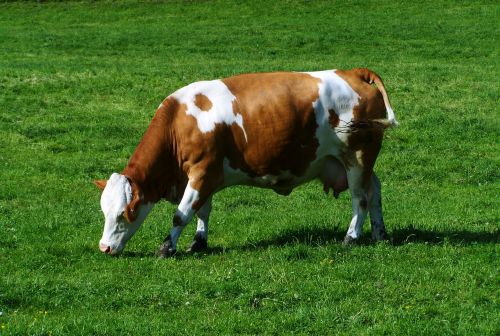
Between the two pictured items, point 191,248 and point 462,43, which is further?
point 462,43

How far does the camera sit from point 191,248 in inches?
498

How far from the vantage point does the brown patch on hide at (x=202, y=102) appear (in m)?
12.4

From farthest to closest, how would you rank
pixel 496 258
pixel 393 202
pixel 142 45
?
pixel 142 45, pixel 393 202, pixel 496 258

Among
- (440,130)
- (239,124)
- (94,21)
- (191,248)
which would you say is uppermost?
(239,124)

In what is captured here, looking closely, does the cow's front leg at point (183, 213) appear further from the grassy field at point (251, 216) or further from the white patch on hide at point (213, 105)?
the white patch on hide at point (213, 105)

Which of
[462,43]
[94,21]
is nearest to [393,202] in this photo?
[462,43]

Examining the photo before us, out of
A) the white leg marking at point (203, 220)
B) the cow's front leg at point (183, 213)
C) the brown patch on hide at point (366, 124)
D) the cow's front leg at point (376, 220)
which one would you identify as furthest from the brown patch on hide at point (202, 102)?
the cow's front leg at point (376, 220)

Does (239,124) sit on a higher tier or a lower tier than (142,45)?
higher

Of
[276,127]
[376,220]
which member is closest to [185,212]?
[276,127]

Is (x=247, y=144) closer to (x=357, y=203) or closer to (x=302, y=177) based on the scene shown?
(x=302, y=177)

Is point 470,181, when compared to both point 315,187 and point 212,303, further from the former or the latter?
point 212,303

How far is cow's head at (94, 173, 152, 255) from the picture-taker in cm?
1211

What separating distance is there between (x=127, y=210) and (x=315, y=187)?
6.26m

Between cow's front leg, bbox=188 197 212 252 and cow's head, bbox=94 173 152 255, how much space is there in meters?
0.89
